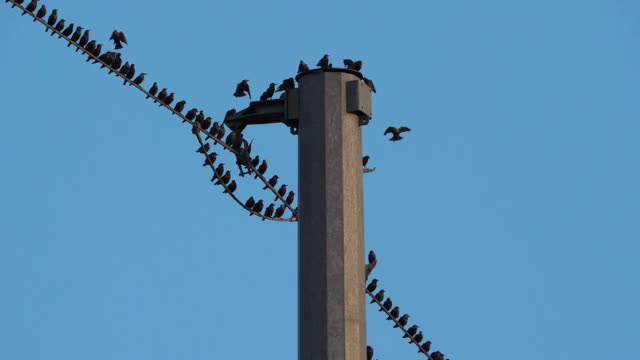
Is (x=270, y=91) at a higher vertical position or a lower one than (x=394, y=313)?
higher

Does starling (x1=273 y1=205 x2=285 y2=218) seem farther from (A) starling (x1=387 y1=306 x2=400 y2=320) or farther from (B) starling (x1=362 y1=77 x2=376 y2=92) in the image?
(B) starling (x1=362 y1=77 x2=376 y2=92)

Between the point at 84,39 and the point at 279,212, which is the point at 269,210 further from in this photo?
the point at 84,39

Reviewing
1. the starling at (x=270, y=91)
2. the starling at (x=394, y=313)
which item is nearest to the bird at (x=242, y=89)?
the starling at (x=270, y=91)

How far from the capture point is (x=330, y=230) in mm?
4043

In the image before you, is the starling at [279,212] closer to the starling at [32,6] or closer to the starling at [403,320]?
the starling at [403,320]

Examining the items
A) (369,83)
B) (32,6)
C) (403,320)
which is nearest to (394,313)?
(403,320)

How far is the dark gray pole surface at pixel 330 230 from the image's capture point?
3947 millimetres

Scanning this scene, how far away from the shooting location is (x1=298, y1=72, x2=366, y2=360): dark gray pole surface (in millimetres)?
3947

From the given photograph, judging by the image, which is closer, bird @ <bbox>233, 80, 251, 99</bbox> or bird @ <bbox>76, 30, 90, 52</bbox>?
bird @ <bbox>233, 80, 251, 99</bbox>

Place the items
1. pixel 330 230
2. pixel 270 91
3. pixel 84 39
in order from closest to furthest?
pixel 330 230
pixel 270 91
pixel 84 39

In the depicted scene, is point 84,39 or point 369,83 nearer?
point 369,83

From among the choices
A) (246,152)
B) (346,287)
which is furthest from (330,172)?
(246,152)

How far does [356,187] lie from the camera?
4.14 meters

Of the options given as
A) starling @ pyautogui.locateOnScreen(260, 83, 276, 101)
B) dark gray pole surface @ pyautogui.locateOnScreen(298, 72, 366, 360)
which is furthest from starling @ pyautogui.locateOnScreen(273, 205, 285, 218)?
dark gray pole surface @ pyautogui.locateOnScreen(298, 72, 366, 360)
